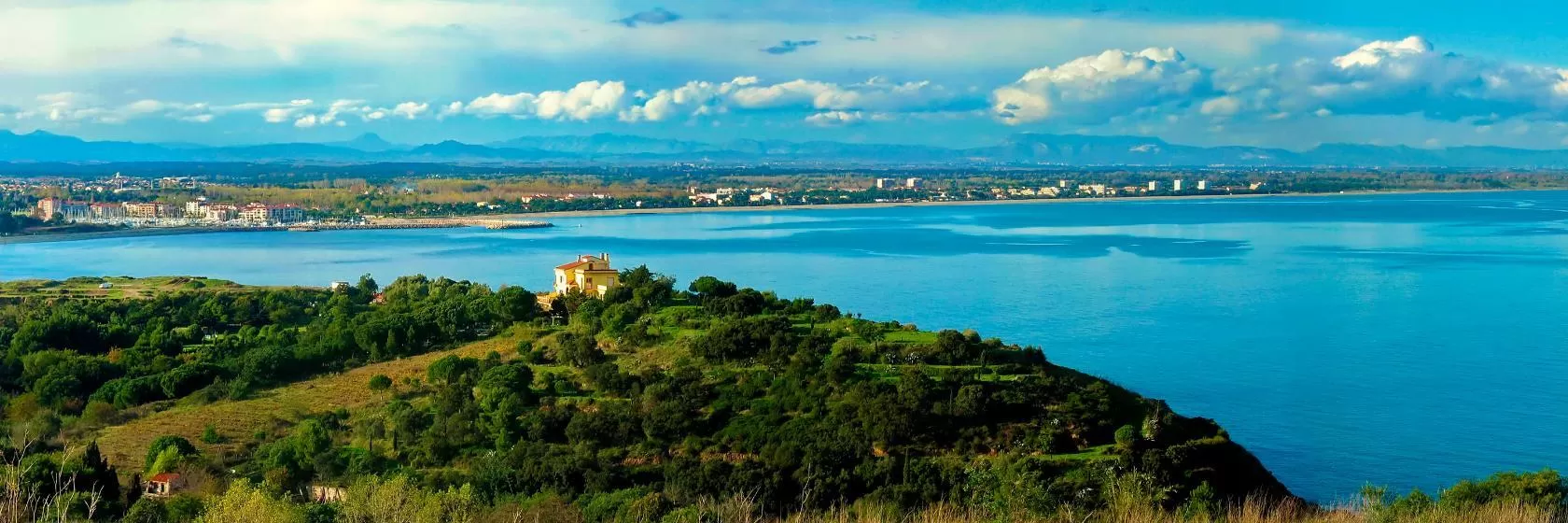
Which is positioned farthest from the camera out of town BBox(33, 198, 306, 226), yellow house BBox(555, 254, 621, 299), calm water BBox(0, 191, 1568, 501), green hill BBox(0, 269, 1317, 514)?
town BBox(33, 198, 306, 226)

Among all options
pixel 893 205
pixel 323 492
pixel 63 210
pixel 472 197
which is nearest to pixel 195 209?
pixel 63 210

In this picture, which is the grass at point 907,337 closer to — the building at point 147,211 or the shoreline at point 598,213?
the shoreline at point 598,213

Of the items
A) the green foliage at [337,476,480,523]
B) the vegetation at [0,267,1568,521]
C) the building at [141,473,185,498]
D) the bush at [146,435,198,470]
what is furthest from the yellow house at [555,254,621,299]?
the green foliage at [337,476,480,523]

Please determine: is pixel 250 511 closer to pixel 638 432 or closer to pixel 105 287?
pixel 638 432

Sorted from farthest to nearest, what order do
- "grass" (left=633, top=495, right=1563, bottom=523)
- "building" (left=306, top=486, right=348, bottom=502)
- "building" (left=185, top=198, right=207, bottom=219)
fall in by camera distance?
"building" (left=185, top=198, right=207, bottom=219) < "building" (left=306, top=486, right=348, bottom=502) < "grass" (left=633, top=495, right=1563, bottom=523)

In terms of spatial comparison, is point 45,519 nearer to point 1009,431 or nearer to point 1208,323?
point 1009,431

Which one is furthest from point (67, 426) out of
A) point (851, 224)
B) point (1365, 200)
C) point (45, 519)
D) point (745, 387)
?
point (1365, 200)

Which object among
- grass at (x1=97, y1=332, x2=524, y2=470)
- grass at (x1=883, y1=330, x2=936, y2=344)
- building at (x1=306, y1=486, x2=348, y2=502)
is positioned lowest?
grass at (x1=97, y1=332, x2=524, y2=470)

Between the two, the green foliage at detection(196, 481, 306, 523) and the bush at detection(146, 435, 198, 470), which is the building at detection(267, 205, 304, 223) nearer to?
the bush at detection(146, 435, 198, 470)
